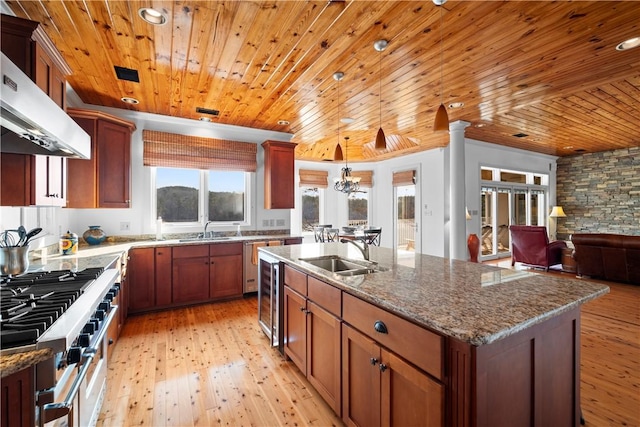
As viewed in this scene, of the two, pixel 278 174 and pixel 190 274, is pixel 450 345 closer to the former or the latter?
pixel 190 274

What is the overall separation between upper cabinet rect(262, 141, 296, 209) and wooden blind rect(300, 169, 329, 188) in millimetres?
2672

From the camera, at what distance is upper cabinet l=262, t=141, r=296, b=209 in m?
4.68

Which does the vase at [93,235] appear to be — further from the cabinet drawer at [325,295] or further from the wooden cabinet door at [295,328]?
the cabinet drawer at [325,295]

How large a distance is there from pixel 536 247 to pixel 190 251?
6221mm

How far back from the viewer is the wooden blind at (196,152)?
406 cm

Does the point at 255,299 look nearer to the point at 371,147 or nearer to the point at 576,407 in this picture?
the point at 576,407

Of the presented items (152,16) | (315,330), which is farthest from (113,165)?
(315,330)

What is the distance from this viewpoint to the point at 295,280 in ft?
7.43

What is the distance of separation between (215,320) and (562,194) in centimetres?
939

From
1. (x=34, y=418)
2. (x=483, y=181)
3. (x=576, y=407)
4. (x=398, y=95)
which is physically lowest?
(x=576, y=407)

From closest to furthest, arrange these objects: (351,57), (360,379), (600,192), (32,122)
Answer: (32,122)
(360,379)
(351,57)
(600,192)

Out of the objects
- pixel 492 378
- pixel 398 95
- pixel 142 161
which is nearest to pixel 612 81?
pixel 398 95

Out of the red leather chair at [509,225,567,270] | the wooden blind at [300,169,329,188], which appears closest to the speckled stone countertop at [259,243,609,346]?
the red leather chair at [509,225,567,270]

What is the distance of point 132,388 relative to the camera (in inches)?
84.2
